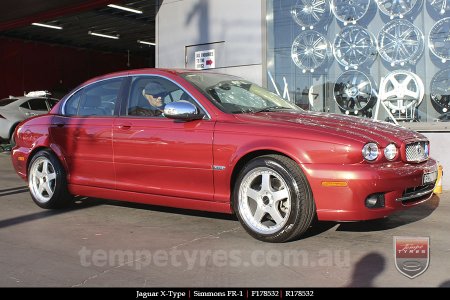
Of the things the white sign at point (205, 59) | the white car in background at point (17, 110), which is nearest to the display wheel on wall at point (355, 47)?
the white sign at point (205, 59)

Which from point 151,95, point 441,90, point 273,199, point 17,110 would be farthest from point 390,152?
point 17,110

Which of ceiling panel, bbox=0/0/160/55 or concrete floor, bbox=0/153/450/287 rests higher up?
ceiling panel, bbox=0/0/160/55

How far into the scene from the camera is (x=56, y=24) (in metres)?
18.5

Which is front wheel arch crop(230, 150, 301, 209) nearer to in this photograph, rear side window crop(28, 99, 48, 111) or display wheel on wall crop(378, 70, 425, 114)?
display wheel on wall crop(378, 70, 425, 114)

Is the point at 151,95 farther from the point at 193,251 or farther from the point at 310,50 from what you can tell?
the point at 310,50

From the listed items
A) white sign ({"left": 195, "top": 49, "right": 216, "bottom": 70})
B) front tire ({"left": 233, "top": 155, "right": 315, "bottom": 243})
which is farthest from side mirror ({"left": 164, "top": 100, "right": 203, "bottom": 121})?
white sign ({"left": 195, "top": 49, "right": 216, "bottom": 70})

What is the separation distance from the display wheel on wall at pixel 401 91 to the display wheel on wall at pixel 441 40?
0.47m

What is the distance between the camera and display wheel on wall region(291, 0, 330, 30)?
28.6 ft

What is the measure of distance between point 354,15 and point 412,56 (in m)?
1.18

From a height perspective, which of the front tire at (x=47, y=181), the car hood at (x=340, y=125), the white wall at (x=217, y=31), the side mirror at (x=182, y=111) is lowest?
the front tire at (x=47, y=181)

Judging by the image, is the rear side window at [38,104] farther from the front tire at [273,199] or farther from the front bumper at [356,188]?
the front bumper at [356,188]

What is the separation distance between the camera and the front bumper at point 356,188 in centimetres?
401

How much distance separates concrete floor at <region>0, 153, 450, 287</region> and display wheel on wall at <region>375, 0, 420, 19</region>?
11.8ft

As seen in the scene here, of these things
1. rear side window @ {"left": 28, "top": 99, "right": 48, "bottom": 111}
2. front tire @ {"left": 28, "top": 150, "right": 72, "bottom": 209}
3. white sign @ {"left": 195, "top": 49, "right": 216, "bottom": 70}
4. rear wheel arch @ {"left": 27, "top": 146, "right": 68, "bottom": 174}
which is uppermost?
white sign @ {"left": 195, "top": 49, "right": 216, "bottom": 70}
